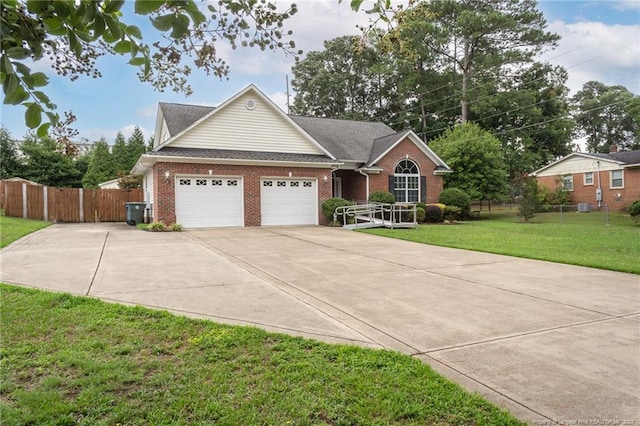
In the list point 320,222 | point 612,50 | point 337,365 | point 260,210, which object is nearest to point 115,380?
point 337,365

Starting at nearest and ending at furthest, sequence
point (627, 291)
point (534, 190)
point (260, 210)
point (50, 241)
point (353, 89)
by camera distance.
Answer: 1. point (627, 291)
2. point (50, 241)
3. point (260, 210)
4. point (534, 190)
5. point (353, 89)

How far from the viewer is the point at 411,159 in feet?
73.2

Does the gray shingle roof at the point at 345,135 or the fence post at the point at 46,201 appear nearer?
the fence post at the point at 46,201

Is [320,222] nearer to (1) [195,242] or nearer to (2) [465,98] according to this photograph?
(1) [195,242]

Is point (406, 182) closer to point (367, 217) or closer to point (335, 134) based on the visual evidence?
point (367, 217)

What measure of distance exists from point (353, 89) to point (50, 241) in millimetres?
39083

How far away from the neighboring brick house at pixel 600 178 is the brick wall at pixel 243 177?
2360cm

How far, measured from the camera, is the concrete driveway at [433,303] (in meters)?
3.20

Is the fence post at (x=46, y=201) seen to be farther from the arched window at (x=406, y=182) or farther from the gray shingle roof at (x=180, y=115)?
the arched window at (x=406, y=182)

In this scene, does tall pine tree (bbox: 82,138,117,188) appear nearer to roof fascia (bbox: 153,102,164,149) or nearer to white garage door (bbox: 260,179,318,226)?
roof fascia (bbox: 153,102,164,149)

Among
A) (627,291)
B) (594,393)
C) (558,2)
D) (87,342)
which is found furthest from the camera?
(558,2)

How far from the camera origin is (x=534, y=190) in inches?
918

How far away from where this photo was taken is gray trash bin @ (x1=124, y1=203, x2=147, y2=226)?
1891 centimetres

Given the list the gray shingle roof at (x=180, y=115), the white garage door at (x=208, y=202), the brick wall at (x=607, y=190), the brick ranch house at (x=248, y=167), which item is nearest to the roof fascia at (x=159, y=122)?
the brick ranch house at (x=248, y=167)
